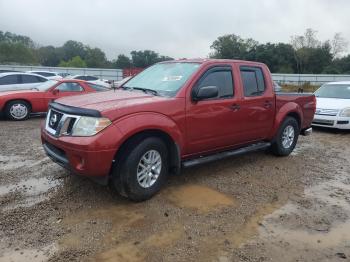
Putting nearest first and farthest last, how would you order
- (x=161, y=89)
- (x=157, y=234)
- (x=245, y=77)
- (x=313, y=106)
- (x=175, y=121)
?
(x=157, y=234) < (x=175, y=121) < (x=161, y=89) < (x=245, y=77) < (x=313, y=106)

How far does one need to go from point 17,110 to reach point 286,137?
26.6ft

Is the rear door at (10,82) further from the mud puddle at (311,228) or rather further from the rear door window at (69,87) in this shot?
the mud puddle at (311,228)

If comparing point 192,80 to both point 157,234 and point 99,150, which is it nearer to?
point 99,150

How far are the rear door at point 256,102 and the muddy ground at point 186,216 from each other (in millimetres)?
692

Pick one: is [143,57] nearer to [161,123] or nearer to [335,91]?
[335,91]

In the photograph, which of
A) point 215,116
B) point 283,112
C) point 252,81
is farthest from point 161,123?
point 283,112

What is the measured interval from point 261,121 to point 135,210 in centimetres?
297

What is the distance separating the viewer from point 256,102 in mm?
6102

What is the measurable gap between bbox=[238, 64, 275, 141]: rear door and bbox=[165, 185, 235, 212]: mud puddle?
1.41 meters

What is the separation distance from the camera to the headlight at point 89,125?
4.15 metres

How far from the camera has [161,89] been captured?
17.0 ft

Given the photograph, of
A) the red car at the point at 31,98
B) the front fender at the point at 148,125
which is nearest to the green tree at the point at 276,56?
the red car at the point at 31,98

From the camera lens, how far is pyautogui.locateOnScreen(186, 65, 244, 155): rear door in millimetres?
5070

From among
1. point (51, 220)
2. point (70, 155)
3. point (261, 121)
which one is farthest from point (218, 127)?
point (51, 220)
